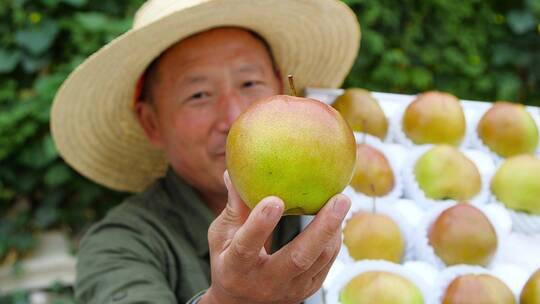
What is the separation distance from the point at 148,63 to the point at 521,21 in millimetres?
1837

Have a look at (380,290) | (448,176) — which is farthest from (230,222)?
(448,176)

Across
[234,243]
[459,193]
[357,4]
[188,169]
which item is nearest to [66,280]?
[188,169]

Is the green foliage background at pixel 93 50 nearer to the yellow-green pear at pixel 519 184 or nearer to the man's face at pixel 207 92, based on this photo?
the man's face at pixel 207 92

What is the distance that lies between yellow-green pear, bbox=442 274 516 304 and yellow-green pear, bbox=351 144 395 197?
34 cm

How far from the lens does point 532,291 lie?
3.42ft

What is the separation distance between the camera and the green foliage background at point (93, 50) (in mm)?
2354

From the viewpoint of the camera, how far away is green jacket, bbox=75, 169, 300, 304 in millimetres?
1175

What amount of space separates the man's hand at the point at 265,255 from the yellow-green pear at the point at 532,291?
0.38m

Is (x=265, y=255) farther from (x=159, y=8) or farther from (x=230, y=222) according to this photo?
(x=159, y=8)

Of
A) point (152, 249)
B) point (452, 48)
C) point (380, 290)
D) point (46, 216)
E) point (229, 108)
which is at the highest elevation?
point (229, 108)

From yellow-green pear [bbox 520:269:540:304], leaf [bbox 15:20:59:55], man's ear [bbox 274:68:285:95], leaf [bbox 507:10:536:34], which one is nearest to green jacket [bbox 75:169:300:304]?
man's ear [bbox 274:68:285:95]

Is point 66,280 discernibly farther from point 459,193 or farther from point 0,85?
point 459,193

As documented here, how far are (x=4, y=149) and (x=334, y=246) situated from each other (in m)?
1.81

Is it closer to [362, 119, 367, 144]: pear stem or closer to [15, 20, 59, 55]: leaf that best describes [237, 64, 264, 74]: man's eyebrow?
[362, 119, 367, 144]: pear stem
